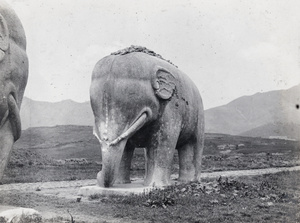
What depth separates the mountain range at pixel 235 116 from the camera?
77.4ft

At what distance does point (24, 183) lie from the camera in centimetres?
1095

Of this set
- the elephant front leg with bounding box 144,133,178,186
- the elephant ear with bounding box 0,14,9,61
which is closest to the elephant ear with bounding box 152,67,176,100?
the elephant front leg with bounding box 144,133,178,186

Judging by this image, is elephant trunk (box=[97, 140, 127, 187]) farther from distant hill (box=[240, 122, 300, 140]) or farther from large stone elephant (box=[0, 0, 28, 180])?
distant hill (box=[240, 122, 300, 140])

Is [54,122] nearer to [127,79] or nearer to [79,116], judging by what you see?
[79,116]

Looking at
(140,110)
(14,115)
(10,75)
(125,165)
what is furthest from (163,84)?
(10,75)

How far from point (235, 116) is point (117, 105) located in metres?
30.1

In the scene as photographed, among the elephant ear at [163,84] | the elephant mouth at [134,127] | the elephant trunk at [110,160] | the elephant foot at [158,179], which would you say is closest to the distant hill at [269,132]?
the elephant ear at [163,84]

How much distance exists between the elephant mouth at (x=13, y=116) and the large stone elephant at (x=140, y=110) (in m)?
2.05

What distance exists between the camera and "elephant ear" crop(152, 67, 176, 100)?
7.84m

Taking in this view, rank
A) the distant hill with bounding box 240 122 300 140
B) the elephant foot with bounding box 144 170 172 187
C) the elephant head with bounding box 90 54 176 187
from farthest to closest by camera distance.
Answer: the distant hill with bounding box 240 122 300 140
the elephant foot with bounding box 144 170 172 187
the elephant head with bounding box 90 54 176 187

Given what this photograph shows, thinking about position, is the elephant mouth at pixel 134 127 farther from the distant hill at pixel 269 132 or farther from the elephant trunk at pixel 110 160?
the distant hill at pixel 269 132

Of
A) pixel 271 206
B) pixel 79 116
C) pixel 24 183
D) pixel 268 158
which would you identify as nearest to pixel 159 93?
pixel 271 206

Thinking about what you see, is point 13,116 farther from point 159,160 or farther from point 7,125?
point 159,160

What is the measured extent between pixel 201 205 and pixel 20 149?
14206 millimetres
